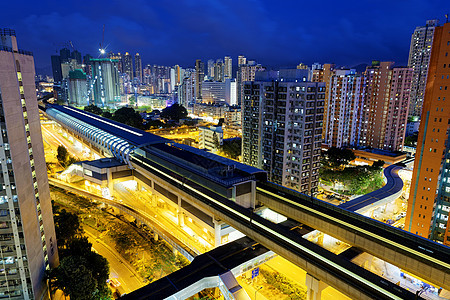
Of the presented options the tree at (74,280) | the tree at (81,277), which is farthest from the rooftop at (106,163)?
the tree at (74,280)

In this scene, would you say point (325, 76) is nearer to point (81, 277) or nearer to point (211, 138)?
point (211, 138)

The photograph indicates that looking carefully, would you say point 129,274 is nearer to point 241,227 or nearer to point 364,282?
point 241,227

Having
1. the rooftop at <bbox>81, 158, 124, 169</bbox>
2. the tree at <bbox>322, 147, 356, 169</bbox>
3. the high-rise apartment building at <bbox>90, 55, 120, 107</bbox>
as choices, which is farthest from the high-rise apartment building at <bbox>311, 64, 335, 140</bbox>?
the high-rise apartment building at <bbox>90, 55, 120, 107</bbox>

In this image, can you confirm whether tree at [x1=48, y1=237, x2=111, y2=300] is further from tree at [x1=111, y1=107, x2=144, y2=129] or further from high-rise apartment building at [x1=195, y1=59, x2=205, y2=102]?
high-rise apartment building at [x1=195, y1=59, x2=205, y2=102]

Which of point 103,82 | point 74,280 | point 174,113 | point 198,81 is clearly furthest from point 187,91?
point 74,280

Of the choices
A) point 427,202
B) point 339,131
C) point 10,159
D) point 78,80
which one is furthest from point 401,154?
point 78,80

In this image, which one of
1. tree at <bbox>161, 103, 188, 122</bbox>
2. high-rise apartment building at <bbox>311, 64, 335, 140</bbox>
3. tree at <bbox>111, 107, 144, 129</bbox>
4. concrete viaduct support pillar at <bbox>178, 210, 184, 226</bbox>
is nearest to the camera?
concrete viaduct support pillar at <bbox>178, 210, 184, 226</bbox>
